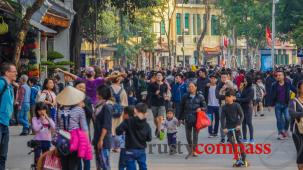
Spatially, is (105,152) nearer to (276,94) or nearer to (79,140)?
(79,140)

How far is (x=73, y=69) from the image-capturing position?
120 ft

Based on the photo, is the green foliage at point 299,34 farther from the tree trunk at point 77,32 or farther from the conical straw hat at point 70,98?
the conical straw hat at point 70,98

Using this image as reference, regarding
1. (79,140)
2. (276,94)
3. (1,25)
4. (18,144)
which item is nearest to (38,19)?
(1,25)

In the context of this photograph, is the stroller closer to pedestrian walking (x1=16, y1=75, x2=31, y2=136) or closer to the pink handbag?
the pink handbag

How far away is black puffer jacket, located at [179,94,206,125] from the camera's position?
62.0 feet

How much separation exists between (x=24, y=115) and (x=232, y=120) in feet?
29.2

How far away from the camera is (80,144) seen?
12242 millimetres

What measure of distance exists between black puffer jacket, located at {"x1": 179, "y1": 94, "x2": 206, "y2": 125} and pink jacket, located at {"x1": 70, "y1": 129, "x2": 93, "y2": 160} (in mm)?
6711

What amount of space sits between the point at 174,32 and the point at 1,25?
236ft

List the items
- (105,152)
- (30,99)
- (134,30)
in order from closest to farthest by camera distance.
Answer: (105,152) → (30,99) → (134,30)

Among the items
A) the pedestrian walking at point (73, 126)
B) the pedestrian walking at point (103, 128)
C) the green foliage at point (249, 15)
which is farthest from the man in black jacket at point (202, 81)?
the green foliage at point (249, 15)

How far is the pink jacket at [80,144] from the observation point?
12.2 meters

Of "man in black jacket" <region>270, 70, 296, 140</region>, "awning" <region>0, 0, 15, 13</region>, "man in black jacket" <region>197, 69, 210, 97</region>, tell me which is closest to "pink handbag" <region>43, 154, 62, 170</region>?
A: "awning" <region>0, 0, 15, 13</region>

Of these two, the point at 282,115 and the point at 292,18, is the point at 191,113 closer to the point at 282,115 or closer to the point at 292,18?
the point at 282,115
